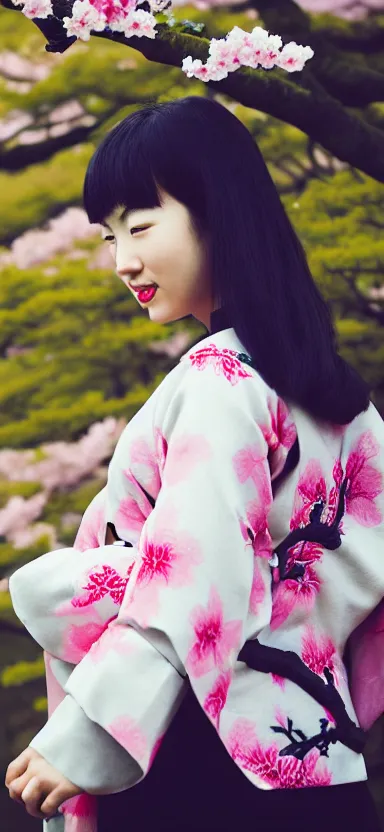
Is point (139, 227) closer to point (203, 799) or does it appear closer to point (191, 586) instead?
point (191, 586)

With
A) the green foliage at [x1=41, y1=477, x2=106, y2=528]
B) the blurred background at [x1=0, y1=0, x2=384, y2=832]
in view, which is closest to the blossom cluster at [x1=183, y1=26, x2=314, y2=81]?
the blurred background at [x1=0, y1=0, x2=384, y2=832]

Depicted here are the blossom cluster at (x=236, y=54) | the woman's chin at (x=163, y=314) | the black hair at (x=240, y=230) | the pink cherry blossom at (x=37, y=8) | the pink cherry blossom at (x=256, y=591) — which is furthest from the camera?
the pink cherry blossom at (x=37, y=8)

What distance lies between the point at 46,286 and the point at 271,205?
2087 mm

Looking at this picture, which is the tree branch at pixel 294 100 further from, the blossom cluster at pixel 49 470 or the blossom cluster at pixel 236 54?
the blossom cluster at pixel 49 470

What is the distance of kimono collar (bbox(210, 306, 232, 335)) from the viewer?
5.38 feet

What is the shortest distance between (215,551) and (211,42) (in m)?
1.07

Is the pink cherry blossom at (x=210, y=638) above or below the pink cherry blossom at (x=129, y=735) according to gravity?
above

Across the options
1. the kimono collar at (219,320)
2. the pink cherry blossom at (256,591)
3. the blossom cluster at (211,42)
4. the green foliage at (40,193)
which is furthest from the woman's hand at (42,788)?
the green foliage at (40,193)

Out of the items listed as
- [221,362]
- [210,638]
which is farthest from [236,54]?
[210,638]

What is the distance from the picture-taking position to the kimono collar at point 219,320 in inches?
64.5

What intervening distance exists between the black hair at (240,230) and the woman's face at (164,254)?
0.02 metres

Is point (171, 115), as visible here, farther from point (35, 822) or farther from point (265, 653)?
point (35, 822)

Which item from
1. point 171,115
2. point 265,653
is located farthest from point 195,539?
point 171,115

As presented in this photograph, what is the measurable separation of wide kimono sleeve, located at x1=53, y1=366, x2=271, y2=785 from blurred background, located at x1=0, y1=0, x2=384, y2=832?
2079 mm
